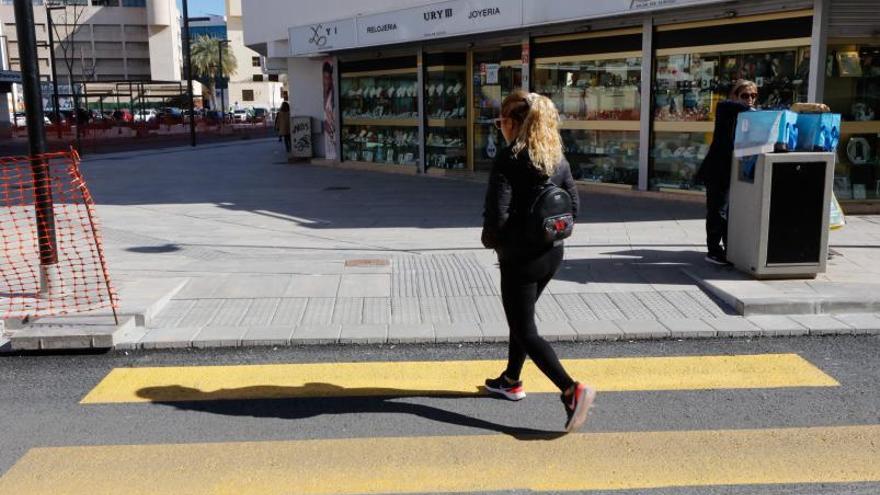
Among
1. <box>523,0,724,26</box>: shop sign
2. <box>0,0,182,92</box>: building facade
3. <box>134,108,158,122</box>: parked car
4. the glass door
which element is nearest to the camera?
<box>523,0,724,26</box>: shop sign

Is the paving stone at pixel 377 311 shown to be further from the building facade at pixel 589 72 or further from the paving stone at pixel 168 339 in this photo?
the building facade at pixel 589 72

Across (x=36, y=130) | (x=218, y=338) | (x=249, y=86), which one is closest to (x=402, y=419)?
(x=218, y=338)

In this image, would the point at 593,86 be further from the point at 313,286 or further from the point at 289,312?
the point at 289,312

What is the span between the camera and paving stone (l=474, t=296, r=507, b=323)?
21.7 ft

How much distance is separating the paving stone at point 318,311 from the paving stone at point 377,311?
30 centimetres

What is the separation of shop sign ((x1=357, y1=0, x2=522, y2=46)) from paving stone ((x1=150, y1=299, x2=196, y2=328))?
8.60 m

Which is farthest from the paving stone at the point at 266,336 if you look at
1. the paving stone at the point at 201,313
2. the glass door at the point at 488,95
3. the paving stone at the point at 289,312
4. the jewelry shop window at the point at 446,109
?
the jewelry shop window at the point at 446,109

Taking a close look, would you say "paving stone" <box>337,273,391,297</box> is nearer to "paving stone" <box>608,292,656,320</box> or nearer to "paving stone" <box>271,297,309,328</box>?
"paving stone" <box>271,297,309,328</box>

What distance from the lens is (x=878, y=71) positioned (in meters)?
11.1

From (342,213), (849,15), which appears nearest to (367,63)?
(342,213)

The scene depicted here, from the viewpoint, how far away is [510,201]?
14.1 ft

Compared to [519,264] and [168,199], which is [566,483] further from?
[168,199]

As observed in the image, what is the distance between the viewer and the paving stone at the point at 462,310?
261 inches

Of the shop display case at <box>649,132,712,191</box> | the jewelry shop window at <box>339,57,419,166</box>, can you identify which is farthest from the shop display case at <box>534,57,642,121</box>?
the jewelry shop window at <box>339,57,419,166</box>
